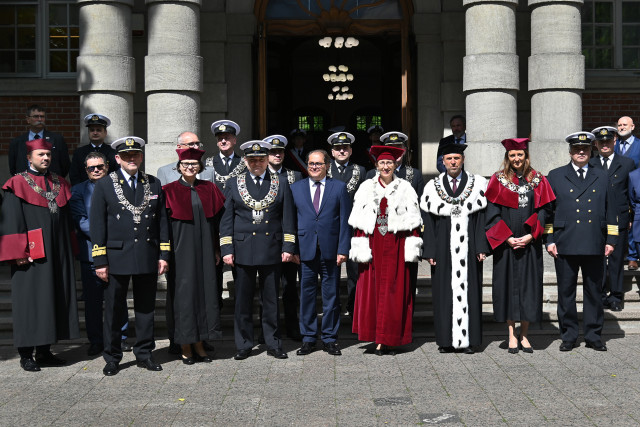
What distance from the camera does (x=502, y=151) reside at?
1180 cm

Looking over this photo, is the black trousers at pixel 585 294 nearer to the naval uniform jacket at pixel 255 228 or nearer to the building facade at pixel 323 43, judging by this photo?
the naval uniform jacket at pixel 255 228

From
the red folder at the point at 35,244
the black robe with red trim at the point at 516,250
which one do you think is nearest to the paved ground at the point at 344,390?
the black robe with red trim at the point at 516,250

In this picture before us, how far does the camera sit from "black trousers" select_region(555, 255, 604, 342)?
360 inches

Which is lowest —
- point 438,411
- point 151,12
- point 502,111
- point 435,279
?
point 438,411

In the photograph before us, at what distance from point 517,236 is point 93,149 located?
4.32m

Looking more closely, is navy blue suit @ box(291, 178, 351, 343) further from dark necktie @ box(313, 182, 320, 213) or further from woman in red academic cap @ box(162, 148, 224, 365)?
woman in red academic cap @ box(162, 148, 224, 365)

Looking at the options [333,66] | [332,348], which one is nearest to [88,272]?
[332,348]

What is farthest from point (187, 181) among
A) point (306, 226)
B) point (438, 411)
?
point (438, 411)

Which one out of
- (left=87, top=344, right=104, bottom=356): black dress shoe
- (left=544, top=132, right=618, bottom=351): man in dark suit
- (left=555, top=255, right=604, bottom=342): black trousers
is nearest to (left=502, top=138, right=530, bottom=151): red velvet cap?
(left=544, top=132, right=618, bottom=351): man in dark suit

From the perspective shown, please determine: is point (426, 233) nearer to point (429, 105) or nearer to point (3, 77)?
point (429, 105)

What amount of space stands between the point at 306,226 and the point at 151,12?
395 centimetres

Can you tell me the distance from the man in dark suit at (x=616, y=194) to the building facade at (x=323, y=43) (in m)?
1.41

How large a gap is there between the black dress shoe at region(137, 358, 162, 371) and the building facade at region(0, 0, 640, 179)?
3469 millimetres

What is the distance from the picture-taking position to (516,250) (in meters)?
9.14
